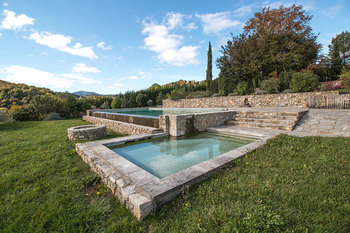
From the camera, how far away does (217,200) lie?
170 centimetres

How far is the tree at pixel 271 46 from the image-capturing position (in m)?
14.7

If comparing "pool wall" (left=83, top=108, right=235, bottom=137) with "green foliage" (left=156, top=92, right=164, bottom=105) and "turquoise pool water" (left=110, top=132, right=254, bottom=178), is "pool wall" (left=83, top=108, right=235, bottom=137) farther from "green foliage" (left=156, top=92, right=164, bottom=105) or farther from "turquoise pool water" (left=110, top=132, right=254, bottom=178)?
"green foliage" (left=156, top=92, right=164, bottom=105)

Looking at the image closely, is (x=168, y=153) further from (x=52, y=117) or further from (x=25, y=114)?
(x=25, y=114)

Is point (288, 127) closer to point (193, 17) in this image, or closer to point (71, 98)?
point (193, 17)

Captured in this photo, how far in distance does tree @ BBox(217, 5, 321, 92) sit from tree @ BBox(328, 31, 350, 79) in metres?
4.96

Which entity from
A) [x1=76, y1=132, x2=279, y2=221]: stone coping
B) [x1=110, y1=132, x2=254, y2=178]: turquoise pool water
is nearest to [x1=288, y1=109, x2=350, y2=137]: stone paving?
[x1=110, y1=132, x2=254, y2=178]: turquoise pool water

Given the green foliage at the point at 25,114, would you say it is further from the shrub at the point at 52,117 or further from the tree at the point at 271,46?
the tree at the point at 271,46

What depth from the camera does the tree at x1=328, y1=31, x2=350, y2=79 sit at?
17.4m

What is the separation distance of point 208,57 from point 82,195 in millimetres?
23870

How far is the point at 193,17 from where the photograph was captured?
1016cm

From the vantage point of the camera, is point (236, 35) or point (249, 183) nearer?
point (249, 183)

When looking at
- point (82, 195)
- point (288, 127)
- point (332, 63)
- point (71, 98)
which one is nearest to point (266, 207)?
point (82, 195)

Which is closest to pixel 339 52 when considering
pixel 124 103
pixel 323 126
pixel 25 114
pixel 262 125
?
pixel 323 126

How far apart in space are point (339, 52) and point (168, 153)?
2858 cm
